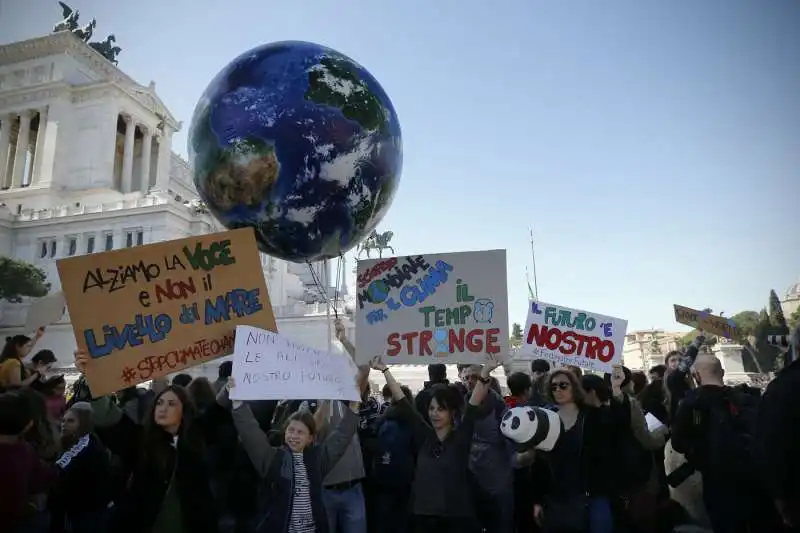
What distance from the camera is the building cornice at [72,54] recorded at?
49.2 m

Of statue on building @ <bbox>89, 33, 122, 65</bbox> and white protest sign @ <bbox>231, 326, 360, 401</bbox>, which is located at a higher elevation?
statue on building @ <bbox>89, 33, 122, 65</bbox>

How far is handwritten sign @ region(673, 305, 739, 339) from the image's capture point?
26.9 ft

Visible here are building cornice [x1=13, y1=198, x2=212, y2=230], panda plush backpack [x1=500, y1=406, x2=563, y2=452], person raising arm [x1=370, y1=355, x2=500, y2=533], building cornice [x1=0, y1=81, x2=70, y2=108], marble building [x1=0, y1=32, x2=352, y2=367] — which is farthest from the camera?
building cornice [x1=0, y1=81, x2=70, y2=108]

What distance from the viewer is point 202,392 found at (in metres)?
4.77

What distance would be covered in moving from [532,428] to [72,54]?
5969 cm

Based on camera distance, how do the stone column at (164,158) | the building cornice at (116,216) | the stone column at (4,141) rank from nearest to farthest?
the building cornice at (116,216), the stone column at (4,141), the stone column at (164,158)

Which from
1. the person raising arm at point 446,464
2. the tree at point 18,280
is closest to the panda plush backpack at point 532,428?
the person raising arm at point 446,464

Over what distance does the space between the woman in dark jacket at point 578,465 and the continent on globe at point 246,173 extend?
2.57 m

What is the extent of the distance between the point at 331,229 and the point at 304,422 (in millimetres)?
1361

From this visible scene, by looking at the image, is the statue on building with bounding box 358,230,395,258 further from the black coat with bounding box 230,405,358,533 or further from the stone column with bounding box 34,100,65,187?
the black coat with bounding box 230,405,358,533

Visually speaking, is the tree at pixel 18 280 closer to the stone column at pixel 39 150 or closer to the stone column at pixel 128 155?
the stone column at pixel 39 150

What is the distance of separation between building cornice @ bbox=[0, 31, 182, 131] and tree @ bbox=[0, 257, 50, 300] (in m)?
23.2

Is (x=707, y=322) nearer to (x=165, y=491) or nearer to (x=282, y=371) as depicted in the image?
(x=282, y=371)

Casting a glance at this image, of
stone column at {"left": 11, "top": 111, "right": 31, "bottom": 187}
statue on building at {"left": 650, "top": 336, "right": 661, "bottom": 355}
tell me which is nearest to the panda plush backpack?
statue on building at {"left": 650, "top": 336, "right": 661, "bottom": 355}
